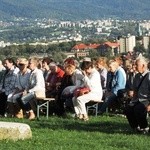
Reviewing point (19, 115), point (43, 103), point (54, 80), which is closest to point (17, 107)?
point (19, 115)

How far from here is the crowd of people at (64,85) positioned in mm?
14148

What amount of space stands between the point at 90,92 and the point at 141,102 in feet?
8.63

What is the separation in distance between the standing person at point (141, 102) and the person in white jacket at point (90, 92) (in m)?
2.22

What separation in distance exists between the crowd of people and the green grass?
0.79 m

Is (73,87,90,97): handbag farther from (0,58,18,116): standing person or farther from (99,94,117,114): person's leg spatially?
(0,58,18,116): standing person

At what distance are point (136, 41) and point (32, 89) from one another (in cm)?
5872

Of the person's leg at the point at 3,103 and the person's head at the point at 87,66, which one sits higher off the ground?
the person's head at the point at 87,66

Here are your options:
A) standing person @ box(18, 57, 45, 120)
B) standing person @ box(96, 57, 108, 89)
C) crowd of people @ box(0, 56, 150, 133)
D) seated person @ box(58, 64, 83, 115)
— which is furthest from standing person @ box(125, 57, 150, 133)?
standing person @ box(96, 57, 108, 89)

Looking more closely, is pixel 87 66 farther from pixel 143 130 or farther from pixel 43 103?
pixel 143 130

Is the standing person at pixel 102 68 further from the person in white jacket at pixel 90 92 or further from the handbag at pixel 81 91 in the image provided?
the handbag at pixel 81 91

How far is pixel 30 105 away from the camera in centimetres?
1469

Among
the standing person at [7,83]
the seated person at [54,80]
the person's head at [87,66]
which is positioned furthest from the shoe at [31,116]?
the person's head at [87,66]

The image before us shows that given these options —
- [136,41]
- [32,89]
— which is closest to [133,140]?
[32,89]

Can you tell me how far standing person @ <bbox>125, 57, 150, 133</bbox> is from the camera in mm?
11500
